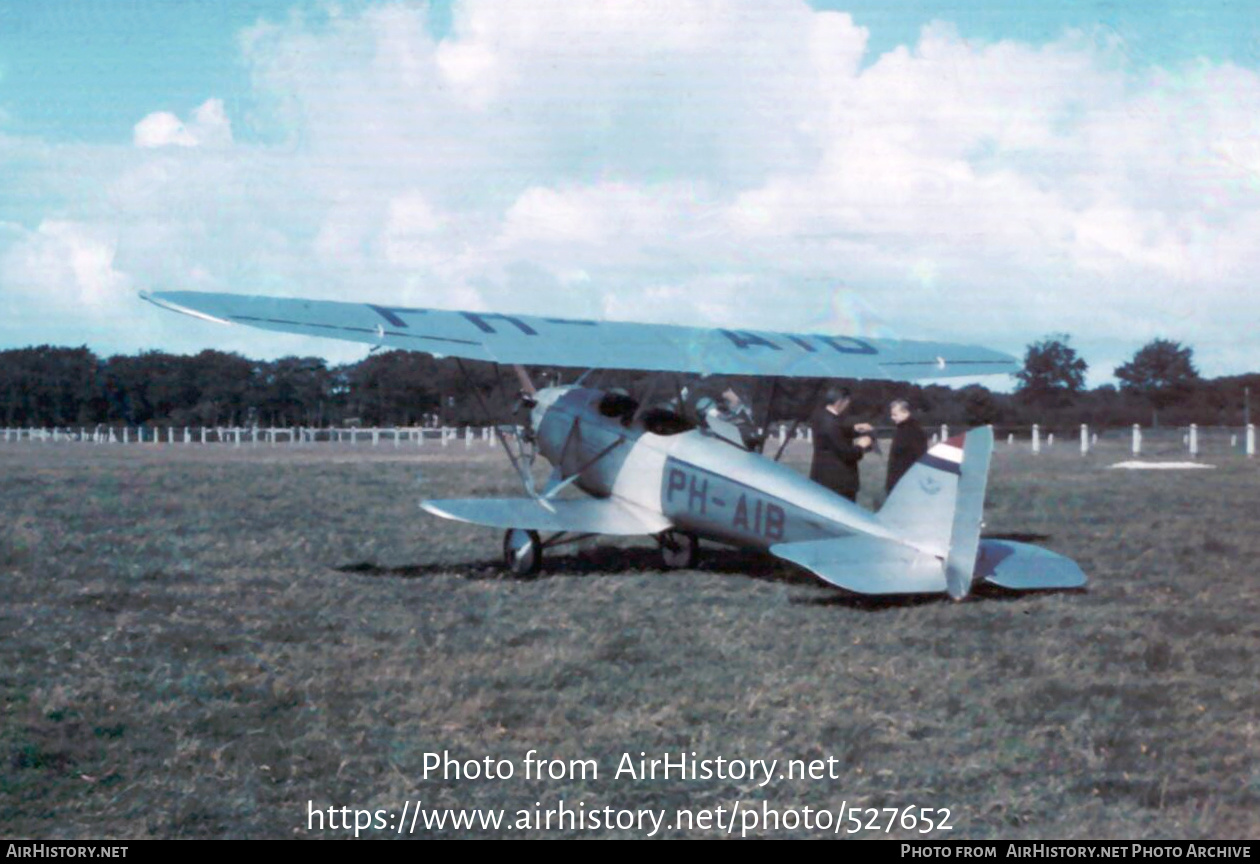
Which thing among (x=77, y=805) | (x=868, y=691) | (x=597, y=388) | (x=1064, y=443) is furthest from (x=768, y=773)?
(x=1064, y=443)

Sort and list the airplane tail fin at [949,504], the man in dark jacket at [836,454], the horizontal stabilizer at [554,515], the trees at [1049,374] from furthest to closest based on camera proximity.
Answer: the trees at [1049,374]
the man in dark jacket at [836,454]
the horizontal stabilizer at [554,515]
the airplane tail fin at [949,504]

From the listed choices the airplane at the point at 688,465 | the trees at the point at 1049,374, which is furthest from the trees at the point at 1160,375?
the airplane at the point at 688,465

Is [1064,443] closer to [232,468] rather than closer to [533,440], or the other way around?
[232,468]

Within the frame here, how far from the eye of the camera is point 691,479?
1039 centimetres

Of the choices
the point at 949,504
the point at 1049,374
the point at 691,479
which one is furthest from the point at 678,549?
the point at 1049,374

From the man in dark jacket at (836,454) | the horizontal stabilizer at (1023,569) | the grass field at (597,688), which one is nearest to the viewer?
the grass field at (597,688)

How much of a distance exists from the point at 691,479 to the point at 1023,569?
2789 millimetres

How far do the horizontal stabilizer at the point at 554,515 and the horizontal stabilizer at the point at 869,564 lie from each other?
226 cm

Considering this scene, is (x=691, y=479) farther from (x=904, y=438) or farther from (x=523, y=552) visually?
(x=904, y=438)

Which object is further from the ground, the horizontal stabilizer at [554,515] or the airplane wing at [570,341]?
the airplane wing at [570,341]

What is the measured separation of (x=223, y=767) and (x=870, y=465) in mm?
26065

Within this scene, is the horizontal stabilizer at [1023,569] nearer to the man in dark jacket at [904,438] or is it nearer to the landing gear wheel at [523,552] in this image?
the man in dark jacket at [904,438]

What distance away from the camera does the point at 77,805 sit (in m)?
4.36

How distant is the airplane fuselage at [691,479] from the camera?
9328 millimetres
